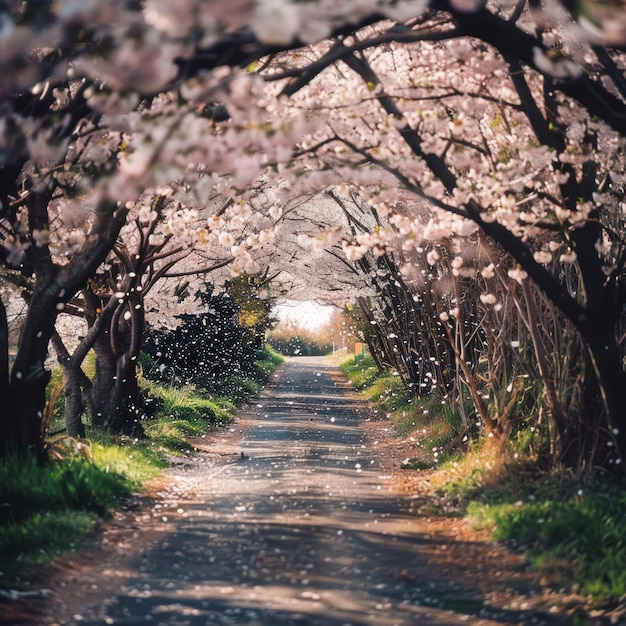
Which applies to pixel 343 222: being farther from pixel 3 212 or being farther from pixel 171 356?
pixel 3 212

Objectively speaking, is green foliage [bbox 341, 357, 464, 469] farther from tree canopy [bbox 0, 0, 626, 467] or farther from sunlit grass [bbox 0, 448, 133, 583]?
sunlit grass [bbox 0, 448, 133, 583]

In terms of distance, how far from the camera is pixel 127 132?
1093 centimetres

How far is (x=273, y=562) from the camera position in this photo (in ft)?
29.0

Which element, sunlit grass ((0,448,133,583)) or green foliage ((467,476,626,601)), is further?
sunlit grass ((0,448,133,583))

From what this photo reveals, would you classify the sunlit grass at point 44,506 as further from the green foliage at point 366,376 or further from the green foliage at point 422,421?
the green foliage at point 366,376

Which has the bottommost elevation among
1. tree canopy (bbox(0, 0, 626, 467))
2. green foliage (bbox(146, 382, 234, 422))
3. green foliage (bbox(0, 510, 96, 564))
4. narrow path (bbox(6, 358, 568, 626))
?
narrow path (bbox(6, 358, 568, 626))

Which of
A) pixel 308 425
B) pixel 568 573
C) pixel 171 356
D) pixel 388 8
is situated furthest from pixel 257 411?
pixel 388 8

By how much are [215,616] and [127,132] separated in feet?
18.9

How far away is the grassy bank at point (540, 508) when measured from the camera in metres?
7.89

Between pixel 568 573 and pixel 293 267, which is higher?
pixel 293 267

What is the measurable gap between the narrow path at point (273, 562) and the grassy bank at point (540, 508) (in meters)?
0.57

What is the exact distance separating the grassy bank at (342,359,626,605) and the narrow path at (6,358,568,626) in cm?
57

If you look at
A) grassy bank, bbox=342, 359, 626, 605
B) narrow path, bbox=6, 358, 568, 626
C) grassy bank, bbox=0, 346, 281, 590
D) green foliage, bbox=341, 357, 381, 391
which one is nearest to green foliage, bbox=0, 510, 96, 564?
grassy bank, bbox=0, 346, 281, 590

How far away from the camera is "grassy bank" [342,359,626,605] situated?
789 centimetres
